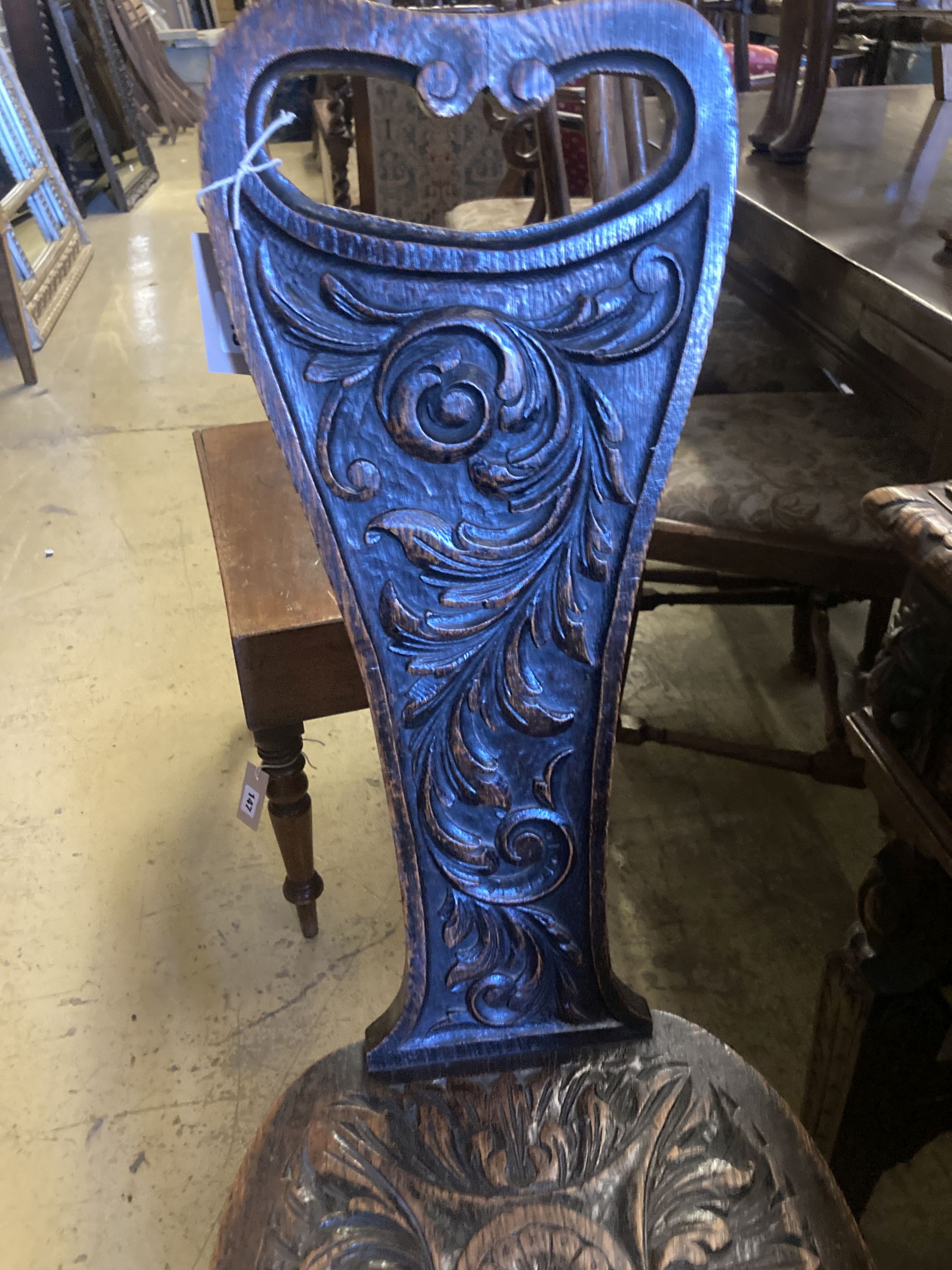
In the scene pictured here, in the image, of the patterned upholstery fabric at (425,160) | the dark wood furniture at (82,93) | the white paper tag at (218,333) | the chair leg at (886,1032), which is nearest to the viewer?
the chair leg at (886,1032)

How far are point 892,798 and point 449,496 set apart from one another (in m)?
0.36

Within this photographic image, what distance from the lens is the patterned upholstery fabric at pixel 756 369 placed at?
4.34ft

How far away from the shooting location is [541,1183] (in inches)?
21.7

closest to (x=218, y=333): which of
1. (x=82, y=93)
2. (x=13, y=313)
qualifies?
(x=13, y=313)

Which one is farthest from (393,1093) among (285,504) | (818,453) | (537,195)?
(537,195)

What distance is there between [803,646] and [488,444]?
1225 mm

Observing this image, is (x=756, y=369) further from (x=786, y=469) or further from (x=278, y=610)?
(x=278, y=610)

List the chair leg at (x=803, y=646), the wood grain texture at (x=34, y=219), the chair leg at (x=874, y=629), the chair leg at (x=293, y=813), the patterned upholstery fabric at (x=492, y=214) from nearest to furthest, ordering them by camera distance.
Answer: the chair leg at (x=293, y=813), the chair leg at (x=874, y=629), the chair leg at (x=803, y=646), the patterned upholstery fabric at (x=492, y=214), the wood grain texture at (x=34, y=219)

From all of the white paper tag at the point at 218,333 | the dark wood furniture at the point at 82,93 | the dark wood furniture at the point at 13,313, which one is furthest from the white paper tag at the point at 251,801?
the dark wood furniture at the point at 82,93

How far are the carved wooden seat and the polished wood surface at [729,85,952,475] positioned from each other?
16.7 inches

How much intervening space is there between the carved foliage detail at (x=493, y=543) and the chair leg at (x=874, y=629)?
1027 mm

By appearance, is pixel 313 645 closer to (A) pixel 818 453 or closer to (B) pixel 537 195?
(A) pixel 818 453

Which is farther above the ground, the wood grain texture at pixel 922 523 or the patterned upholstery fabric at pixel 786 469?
the wood grain texture at pixel 922 523

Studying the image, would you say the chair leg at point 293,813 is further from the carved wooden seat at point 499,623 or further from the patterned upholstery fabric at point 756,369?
the patterned upholstery fabric at point 756,369
